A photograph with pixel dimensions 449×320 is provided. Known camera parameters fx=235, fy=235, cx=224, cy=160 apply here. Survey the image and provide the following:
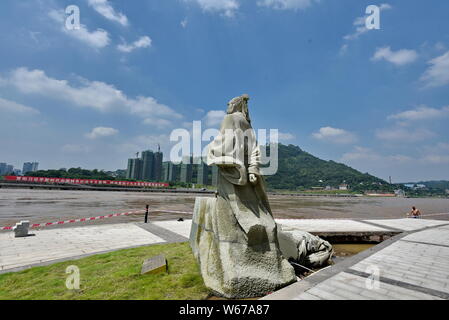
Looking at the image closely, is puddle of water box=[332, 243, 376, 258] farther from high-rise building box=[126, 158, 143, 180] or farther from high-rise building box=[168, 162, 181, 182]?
high-rise building box=[126, 158, 143, 180]

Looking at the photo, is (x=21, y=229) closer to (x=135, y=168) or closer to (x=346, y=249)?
(x=346, y=249)

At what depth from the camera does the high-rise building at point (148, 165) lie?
87625 millimetres

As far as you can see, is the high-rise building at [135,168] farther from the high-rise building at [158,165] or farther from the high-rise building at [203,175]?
the high-rise building at [203,175]

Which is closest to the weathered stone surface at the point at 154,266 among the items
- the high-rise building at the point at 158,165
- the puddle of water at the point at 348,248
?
the puddle of water at the point at 348,248

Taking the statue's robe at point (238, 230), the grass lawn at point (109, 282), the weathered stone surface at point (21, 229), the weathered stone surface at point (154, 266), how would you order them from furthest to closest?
the weathered stone surface at point (21, 229)
the weathered stone surface at point (154, 266)
the statue's robe at point (238, 230)
the grass lawn at point (109, 282)

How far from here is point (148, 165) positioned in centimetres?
8869

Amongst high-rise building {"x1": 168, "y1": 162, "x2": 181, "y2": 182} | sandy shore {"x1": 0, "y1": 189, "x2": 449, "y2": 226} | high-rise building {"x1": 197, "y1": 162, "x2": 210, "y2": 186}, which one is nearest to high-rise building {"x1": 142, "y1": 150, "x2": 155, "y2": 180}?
high-rise building {"x1": 168, "y1": 162, "x2": 181, "y2": 182}

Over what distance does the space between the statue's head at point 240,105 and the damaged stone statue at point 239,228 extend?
0.63ft

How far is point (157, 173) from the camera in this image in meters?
90.4

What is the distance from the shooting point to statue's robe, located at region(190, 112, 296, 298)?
375cm

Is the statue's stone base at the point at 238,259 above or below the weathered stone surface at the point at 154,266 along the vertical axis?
above
